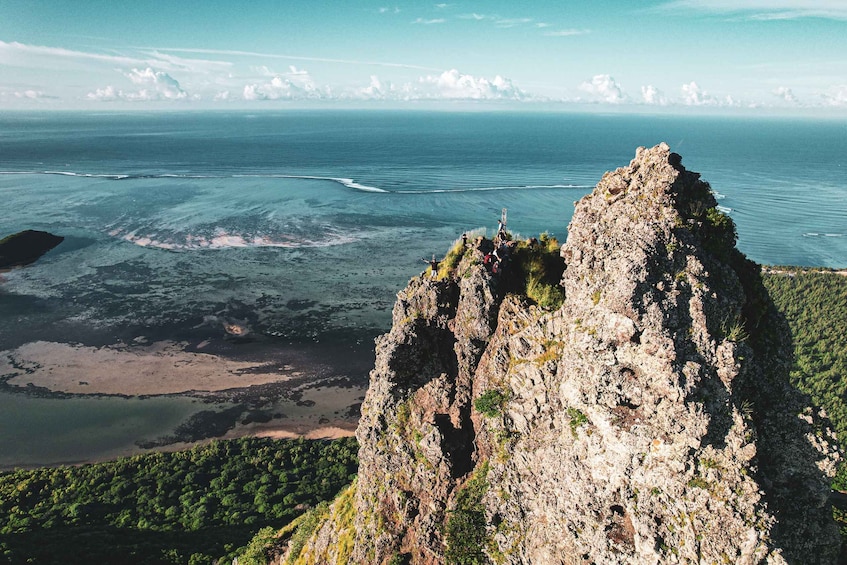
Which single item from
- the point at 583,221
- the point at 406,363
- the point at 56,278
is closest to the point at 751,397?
the point at 583,221

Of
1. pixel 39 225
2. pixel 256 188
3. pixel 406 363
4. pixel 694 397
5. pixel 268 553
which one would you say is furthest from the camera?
pixel 256 188

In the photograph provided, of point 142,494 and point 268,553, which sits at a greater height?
point 268,553

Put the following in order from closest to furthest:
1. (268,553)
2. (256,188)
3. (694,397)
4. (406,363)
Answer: (694,397) < (406,363) < (268,553) < (256,188)

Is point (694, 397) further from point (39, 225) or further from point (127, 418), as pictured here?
point (39, 225)

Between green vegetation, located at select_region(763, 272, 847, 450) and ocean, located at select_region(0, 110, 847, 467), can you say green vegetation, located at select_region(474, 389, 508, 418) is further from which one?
green vegetation, located at select_region(763, 272, 847, 450)

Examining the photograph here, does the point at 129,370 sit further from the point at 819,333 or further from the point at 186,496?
the point at 819,333

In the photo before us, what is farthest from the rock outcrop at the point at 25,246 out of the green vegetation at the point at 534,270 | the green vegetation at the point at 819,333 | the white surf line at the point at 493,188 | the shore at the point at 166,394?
the green vegetation at the point at 819,333

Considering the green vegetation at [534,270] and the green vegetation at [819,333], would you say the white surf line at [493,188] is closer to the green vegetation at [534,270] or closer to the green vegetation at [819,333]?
the green vegetation at [819,333]

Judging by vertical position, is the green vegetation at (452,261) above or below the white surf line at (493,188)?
above

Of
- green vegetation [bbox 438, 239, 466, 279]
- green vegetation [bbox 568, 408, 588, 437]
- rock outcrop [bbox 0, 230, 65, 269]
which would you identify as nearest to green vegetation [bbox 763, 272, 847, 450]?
green vegetation [bbox 438, 239, 466, 279]
